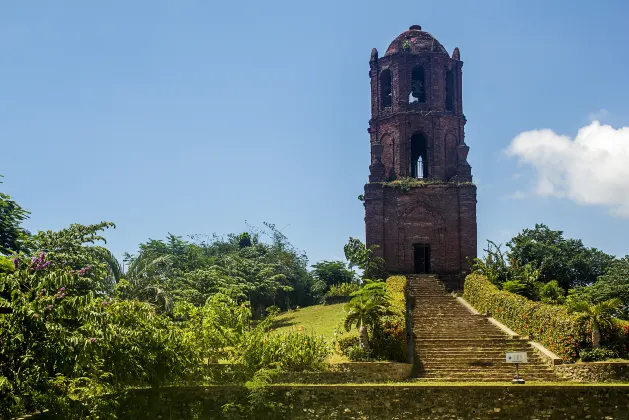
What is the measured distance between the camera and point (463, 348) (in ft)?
75.9

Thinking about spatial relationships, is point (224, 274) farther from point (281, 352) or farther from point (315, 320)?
point (281, 352)

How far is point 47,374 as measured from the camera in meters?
13.5

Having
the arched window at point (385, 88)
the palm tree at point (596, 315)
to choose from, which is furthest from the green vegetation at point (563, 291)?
the arched window at point (385, 88)

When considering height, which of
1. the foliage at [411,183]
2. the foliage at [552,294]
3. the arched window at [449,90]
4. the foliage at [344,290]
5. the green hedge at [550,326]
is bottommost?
the green hedge at [550,326]

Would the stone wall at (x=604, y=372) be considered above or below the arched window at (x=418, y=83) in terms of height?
below

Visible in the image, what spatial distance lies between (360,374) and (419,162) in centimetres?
1918

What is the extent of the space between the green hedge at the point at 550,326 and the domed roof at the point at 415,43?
1367cm

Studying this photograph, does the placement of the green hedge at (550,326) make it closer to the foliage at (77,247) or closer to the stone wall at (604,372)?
the stone wall at (604,372)

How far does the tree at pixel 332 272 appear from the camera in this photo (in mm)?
47781

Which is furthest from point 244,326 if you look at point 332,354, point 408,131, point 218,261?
point 218,261

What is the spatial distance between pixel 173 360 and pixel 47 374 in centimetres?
405

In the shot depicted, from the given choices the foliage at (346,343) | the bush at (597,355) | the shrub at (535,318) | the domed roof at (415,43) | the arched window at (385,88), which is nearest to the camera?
the bush at (597,355)

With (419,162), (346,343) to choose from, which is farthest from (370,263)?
(346,343)

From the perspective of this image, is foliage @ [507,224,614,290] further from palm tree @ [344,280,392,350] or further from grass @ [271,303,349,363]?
palm tree @ [344,280,392,350]
